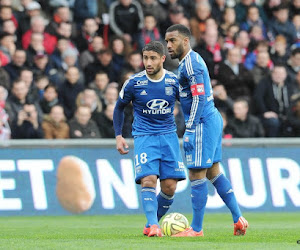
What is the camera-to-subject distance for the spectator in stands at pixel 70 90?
59.9 feet

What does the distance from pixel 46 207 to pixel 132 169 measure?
1615 millimetres

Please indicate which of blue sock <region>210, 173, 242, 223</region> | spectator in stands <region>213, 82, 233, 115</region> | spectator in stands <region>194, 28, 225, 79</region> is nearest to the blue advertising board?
spectator in stands <region>213, 82, 233, 115</region>

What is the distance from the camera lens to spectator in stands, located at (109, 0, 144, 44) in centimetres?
2038

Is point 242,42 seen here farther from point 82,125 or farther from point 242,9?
point 82,125

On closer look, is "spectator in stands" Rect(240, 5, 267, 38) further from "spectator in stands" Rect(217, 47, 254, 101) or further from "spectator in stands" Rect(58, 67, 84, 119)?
"spectator in stands" Rect(58, 67, 84, 119)

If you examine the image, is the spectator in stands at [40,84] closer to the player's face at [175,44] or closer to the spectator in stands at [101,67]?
the spectator in stands at [101,67]

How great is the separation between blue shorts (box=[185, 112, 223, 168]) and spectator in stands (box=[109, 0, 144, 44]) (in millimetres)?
9613

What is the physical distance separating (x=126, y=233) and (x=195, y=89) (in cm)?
221

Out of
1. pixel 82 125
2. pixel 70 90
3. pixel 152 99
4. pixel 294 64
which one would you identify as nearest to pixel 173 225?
pixel 152 99

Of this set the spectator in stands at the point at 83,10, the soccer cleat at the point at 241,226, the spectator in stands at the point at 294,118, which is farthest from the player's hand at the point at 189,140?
the spectator in stands at the point at 83,10

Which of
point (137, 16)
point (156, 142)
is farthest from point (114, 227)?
point (137, 16)

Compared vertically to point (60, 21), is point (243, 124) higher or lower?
lower

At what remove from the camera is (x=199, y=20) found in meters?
21.0

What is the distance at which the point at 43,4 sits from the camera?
20.3 metres
